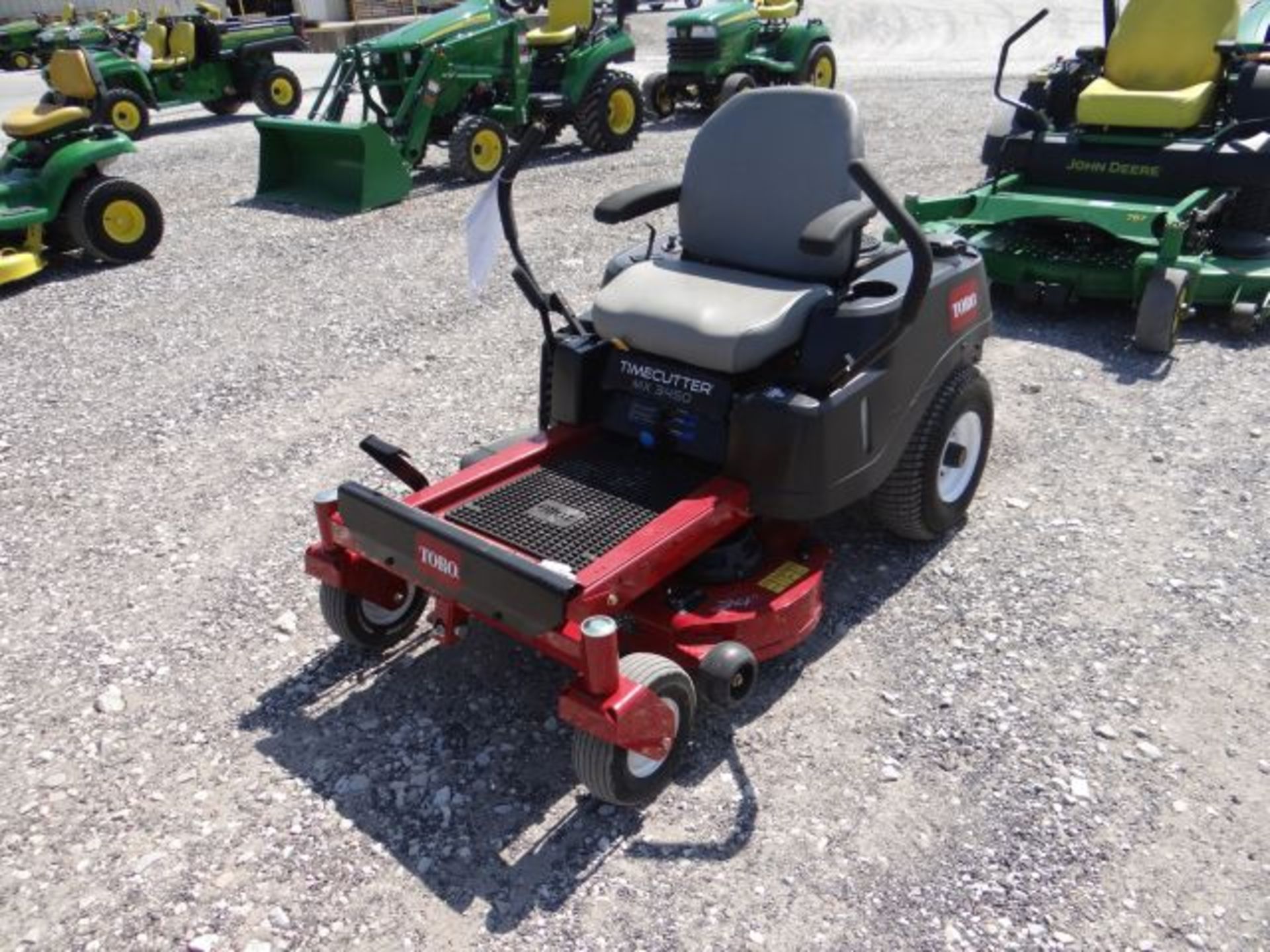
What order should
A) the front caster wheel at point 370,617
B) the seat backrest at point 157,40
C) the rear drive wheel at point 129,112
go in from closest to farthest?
the front caster wheel at point 370,617, the rear drive wheel at point 129,112, the seat backrest at point 157,40

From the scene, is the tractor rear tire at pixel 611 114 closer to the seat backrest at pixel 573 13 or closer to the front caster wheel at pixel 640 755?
the seat backrest at pixel 573 13

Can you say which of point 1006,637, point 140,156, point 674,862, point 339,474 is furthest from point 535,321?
point 140,156

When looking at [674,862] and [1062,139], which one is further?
[1062,139]

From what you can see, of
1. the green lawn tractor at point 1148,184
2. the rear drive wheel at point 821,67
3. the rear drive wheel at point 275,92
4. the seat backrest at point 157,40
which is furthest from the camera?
the rear drive wheel at point 275,92

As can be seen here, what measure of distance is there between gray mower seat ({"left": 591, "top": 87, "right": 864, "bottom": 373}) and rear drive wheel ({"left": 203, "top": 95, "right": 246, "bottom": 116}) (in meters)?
11.7

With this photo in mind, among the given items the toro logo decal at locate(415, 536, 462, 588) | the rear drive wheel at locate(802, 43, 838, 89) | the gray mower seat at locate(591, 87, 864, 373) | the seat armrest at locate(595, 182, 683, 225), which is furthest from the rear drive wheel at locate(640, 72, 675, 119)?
the toro logo decal at locate(415, 536, 462, 588)

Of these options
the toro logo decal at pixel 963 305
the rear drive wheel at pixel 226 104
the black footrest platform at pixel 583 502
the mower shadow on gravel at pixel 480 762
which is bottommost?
the rear drive wheel at pixel 226 104

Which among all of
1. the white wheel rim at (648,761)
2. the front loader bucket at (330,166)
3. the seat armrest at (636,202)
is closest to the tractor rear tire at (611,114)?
the front loader bucket at (330,166)

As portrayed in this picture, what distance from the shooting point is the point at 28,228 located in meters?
6.60

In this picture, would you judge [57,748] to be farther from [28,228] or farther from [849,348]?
[28,228]

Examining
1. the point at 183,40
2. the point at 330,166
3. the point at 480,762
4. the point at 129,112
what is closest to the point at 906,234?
the point at 480,762

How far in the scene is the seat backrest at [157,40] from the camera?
12.6 metres

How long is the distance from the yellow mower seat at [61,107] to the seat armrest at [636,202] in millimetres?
4934

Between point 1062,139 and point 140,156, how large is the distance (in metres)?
9.11
